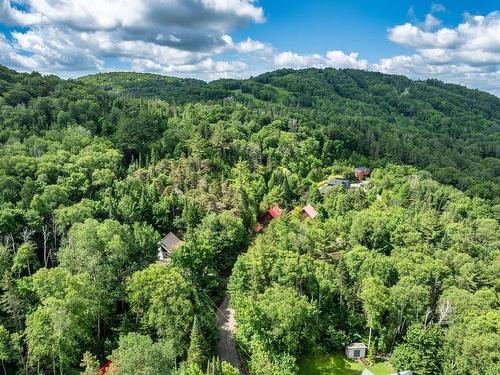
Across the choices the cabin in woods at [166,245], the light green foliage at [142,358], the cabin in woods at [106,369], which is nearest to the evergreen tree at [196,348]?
the light green foliage at [142,358]

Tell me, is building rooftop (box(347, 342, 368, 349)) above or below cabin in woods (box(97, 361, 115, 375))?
below

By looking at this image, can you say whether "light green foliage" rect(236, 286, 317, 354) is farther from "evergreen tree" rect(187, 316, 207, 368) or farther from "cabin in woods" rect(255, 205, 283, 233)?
"cabin in woods" rect(255, 205, 283, 233)

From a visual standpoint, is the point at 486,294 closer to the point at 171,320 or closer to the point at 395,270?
the point at 395,270

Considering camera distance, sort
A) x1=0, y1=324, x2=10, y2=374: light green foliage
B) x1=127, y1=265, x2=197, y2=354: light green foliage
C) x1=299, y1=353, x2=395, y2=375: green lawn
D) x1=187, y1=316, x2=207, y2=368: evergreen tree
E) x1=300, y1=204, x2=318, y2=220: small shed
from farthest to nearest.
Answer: x1=300, y1=204, x2=318, y2=220: small shed, x1=299, y1=353, x2=395, y2=375: green lawn, x1=127, y1=265, x2=197, y2=354: light green foliage, x1=187, y1=316, x2=207, y2=368: evergreen tree, x1=0, y1=324, x2=10, y2=374: light green foliage

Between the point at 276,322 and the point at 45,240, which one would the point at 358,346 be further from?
the point at 45,240

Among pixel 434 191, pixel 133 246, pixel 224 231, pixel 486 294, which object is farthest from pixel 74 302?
pixel 434 191

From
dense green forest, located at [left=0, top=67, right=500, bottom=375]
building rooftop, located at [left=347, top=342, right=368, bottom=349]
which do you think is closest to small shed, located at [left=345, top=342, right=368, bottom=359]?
building rooftop, located at [left=347, top=342, right=368, bottom=349]
